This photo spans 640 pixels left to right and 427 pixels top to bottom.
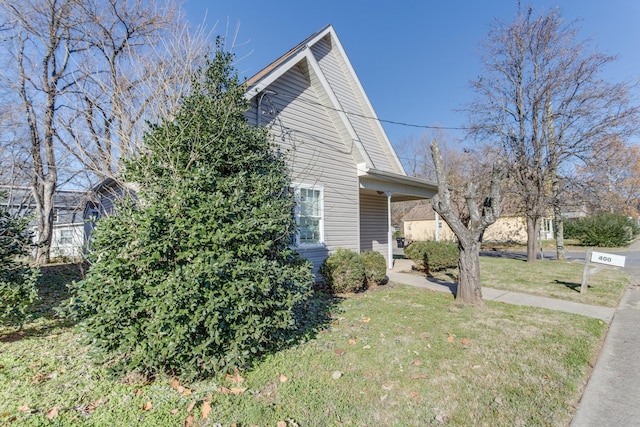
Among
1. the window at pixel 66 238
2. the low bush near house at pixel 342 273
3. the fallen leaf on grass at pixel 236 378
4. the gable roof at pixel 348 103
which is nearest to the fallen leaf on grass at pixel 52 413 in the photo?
the fallen leaf on grass at pixel 236 378

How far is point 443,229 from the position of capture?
105ft

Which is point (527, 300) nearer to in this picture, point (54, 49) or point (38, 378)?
point (38, 378)

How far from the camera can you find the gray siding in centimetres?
1263

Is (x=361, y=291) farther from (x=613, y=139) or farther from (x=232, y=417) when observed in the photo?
(x=613, y=139)

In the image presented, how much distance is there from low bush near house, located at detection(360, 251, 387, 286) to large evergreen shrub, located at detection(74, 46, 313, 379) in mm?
4289

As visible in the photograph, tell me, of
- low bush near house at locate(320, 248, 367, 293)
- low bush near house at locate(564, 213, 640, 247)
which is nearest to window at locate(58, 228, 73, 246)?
low bush near house at locate(320, 248, 367, 293)

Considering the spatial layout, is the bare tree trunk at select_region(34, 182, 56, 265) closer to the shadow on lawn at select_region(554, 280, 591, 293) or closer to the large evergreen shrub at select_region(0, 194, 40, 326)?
the large evergreen shrub at select_region(0, 194, 40, 326)

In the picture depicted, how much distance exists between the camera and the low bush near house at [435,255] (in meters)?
11.0

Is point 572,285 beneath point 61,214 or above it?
beneath

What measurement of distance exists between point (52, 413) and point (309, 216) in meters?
6.23

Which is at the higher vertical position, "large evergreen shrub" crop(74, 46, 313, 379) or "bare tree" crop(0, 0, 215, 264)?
"bare tree" crop(0, 0, 215, 264)

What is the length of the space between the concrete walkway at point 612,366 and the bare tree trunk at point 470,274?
1093 millimetres

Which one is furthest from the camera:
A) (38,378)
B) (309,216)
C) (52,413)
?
(309,216)

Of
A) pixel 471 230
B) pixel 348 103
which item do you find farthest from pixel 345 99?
pixel 471 230
